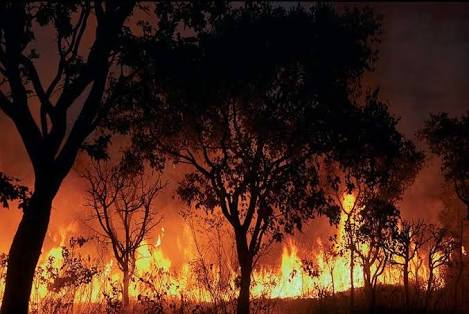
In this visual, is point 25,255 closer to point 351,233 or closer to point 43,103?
point 43,103

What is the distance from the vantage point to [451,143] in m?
26.8

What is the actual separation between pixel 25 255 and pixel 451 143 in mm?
21957

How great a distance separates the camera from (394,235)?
24.3 metres

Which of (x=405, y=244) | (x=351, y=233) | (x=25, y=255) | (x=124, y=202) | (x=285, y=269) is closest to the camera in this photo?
(x=25, y=255)

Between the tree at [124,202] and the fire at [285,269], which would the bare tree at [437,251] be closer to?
the fire at [285,269]

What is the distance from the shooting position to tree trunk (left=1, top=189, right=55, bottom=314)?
12266 millimetres

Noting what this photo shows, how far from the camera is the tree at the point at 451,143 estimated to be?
2628 centimetres

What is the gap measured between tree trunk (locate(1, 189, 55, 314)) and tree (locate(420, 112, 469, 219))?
20.8 metres

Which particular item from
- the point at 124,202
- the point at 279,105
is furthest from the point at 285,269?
the point at 279,105

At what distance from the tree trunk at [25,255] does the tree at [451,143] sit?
20806mm

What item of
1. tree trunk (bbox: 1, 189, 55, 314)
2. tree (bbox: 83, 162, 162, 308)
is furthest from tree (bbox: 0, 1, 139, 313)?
tree (bbox: 83, 162, 162, 308)

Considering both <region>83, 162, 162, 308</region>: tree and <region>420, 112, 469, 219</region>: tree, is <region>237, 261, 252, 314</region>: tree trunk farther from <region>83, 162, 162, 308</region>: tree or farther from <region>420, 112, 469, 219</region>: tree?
<region>420, 112, 469, 219</region>: tree

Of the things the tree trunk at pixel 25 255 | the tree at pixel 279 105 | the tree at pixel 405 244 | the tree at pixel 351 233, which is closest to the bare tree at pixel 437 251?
the tree at pixel 405 244

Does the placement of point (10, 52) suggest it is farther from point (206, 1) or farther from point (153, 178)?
point (153, 178)
